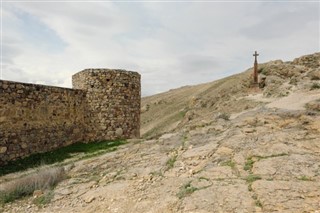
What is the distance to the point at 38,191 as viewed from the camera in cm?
742

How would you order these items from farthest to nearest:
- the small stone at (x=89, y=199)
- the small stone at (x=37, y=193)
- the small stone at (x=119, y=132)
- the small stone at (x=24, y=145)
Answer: the small stone at (x=119, y=132), the small stone at (x=24, y=145), the small stone at (x=37, y=193), the small stone at (x=89, y=199)

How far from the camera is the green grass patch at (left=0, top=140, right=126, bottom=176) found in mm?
10719

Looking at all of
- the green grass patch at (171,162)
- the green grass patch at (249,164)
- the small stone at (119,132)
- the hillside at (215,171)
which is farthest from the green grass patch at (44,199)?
the small stone at (119,132)

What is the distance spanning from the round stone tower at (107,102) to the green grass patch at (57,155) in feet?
2.15

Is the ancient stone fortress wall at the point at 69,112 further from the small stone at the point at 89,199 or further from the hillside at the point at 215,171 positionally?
the small stone at the point at 89,199

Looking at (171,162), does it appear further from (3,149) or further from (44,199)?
(3,149)

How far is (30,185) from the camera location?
7672mm

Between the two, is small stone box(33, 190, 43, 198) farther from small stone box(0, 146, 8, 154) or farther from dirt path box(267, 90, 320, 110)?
dirt path box(267, 90, 320, 110)

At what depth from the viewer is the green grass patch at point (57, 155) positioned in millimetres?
10719

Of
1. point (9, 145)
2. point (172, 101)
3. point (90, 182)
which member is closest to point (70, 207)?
point (90, 182)

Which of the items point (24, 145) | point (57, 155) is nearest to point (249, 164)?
point (57, 155)

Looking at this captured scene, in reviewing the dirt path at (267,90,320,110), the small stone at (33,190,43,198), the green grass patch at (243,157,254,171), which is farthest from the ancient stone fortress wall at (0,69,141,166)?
the green grass patch at (243,157,254,171)

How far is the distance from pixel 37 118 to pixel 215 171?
750 cm

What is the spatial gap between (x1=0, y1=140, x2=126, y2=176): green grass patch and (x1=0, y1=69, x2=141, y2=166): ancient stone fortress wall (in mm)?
219
